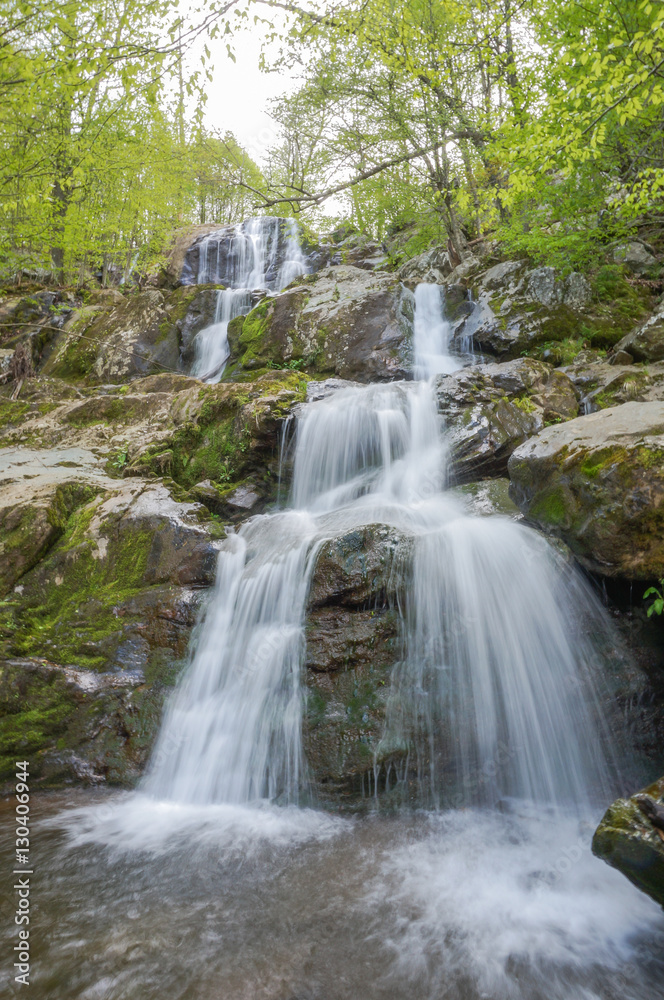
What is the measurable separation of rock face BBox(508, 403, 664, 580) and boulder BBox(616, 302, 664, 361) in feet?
12.7

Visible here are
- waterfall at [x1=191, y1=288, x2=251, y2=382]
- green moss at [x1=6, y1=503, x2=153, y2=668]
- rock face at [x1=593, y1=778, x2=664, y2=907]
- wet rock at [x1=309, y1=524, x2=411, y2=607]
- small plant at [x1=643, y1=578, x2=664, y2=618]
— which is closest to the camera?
rock face at [x1=593, y1=778, x2=664, y2=907]

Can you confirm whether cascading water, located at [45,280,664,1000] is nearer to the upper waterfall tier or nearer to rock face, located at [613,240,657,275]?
rock face, located at [613,240,657,275]

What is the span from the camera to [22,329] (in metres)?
14.5

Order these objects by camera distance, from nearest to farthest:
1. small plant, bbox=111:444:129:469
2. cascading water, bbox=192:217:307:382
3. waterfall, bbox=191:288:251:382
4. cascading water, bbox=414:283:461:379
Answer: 1. small plant, bbox=111:444:129:469
2. cascading water, bbox=414:283:461:379
3. waterfall, bbox=191:288:251:382
4. cascading water, bbox=192:217:307:382

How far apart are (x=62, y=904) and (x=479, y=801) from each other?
2723mm

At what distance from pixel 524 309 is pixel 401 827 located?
9.02m

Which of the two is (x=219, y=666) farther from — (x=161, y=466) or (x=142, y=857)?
(x=161, y=466)

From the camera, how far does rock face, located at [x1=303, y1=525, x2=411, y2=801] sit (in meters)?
3.89

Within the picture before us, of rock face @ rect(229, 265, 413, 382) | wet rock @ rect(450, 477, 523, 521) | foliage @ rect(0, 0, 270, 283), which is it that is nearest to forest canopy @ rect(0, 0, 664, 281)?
foliage @ rect(0, 0, 270, 283)

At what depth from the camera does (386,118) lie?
11.2 m

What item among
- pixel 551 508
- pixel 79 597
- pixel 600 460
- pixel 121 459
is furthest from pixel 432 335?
pixel 79 597

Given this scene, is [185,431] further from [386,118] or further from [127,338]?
[386,118]

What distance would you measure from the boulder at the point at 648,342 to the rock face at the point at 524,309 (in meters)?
1.35

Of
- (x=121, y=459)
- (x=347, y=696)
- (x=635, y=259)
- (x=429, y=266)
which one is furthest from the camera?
(x=429, y=266)
